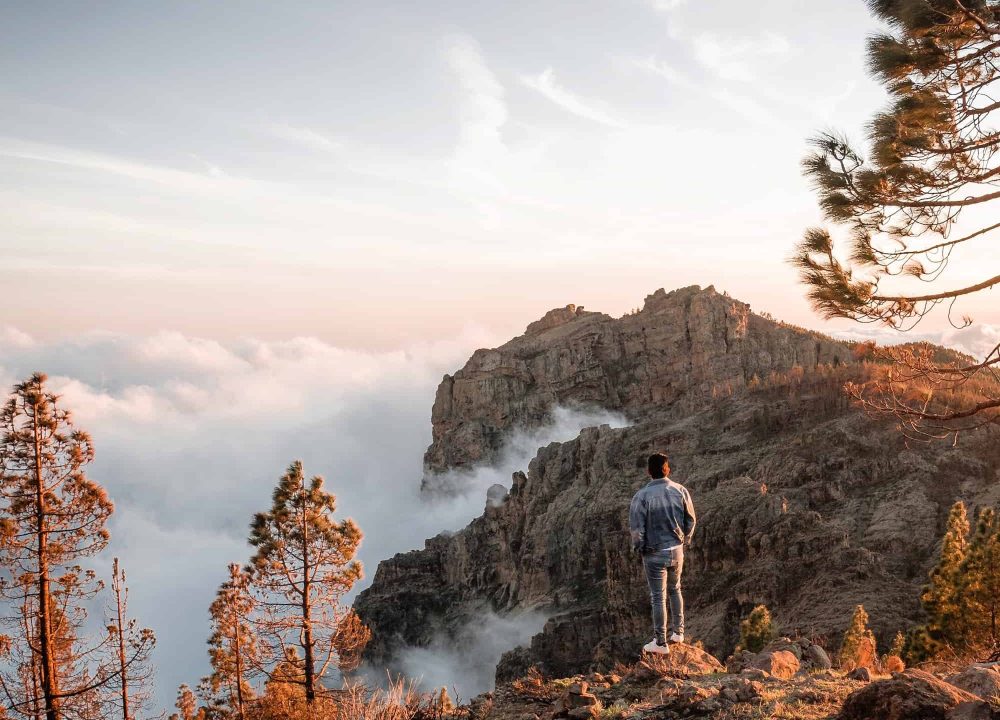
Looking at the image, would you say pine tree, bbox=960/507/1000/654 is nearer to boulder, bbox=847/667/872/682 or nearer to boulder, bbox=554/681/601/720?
boulder, bbox=847/667/872/682

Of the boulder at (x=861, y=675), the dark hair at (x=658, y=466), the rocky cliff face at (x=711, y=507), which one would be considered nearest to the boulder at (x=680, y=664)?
the boulder at (x=861, y=675)

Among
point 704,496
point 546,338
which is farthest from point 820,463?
point 546,338

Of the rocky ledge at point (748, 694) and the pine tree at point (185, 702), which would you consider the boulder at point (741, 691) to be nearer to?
the rocky ledge at point (748, 694)

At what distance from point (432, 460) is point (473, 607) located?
2931 inches

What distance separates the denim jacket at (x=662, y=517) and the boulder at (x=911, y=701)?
3137 mm

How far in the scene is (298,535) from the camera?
864 inches

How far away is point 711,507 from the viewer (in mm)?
68312

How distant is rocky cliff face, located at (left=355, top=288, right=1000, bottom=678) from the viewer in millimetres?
56969

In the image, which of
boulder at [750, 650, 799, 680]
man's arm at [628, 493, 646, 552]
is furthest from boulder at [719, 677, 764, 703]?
man's arm at [628, 493, 646, 552]

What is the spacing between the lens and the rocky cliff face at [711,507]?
57.0 metres

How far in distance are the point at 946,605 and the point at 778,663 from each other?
18686 mm

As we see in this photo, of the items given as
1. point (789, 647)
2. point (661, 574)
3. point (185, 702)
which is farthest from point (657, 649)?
point (185, 702)

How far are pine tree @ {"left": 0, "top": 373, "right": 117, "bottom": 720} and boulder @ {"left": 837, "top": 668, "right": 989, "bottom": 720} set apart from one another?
1482 centimetres

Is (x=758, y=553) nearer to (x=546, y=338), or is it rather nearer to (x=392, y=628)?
(x=392, y=628)
